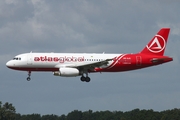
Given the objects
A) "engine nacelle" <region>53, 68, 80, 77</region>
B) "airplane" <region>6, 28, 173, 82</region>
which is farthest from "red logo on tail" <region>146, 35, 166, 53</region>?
"engine nacelle" <region>53, 68, 80, 77</region>

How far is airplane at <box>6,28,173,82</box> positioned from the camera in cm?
11994

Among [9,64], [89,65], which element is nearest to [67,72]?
[89,65]

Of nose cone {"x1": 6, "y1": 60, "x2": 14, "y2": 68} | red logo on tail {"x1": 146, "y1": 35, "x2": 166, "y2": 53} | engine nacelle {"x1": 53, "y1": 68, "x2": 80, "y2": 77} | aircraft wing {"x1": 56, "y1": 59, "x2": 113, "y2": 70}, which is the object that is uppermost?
red logo on tail {"x1": 146, "y1": 35, "x2": 166, "y2": 53}

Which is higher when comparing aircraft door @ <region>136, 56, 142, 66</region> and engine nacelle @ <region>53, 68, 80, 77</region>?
aircraft door @ <region>136, 56, 142, 66</region>

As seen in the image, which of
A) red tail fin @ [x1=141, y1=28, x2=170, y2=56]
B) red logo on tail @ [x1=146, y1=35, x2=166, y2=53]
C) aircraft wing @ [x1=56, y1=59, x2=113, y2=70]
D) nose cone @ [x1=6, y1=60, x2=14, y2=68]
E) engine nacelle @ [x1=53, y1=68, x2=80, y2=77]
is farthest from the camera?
red logo on tail @ [x1=146, y1=35, x2=166, y2=53]

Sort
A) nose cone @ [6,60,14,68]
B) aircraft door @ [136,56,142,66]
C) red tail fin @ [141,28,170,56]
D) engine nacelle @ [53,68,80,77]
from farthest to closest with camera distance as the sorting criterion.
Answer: red tail fin @ [141,28,170,56], aircraft door @ [136,56,142,66], nose cone @ [6,60,14,68], engine nacelle @ [53,68,80,77]

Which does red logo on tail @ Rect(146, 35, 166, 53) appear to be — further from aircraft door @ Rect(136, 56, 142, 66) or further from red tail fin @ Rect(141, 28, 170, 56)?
aircraft door @ Rect(136, 56, 142, 66)

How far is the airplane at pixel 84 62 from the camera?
11994 cm

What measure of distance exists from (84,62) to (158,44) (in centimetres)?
1659

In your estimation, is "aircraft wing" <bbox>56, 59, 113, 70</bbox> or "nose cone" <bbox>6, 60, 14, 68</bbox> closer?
"aircraft wing" <bbox>56, 59, 113, 70</bbox>

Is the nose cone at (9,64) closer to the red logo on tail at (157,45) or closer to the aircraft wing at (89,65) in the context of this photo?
the aircraft wing at (89,65)

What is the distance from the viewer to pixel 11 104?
6905 inches

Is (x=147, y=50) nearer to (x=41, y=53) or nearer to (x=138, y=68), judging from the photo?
(x=138, y=68)

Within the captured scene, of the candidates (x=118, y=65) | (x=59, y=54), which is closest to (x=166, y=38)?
(x=118, y=65)
